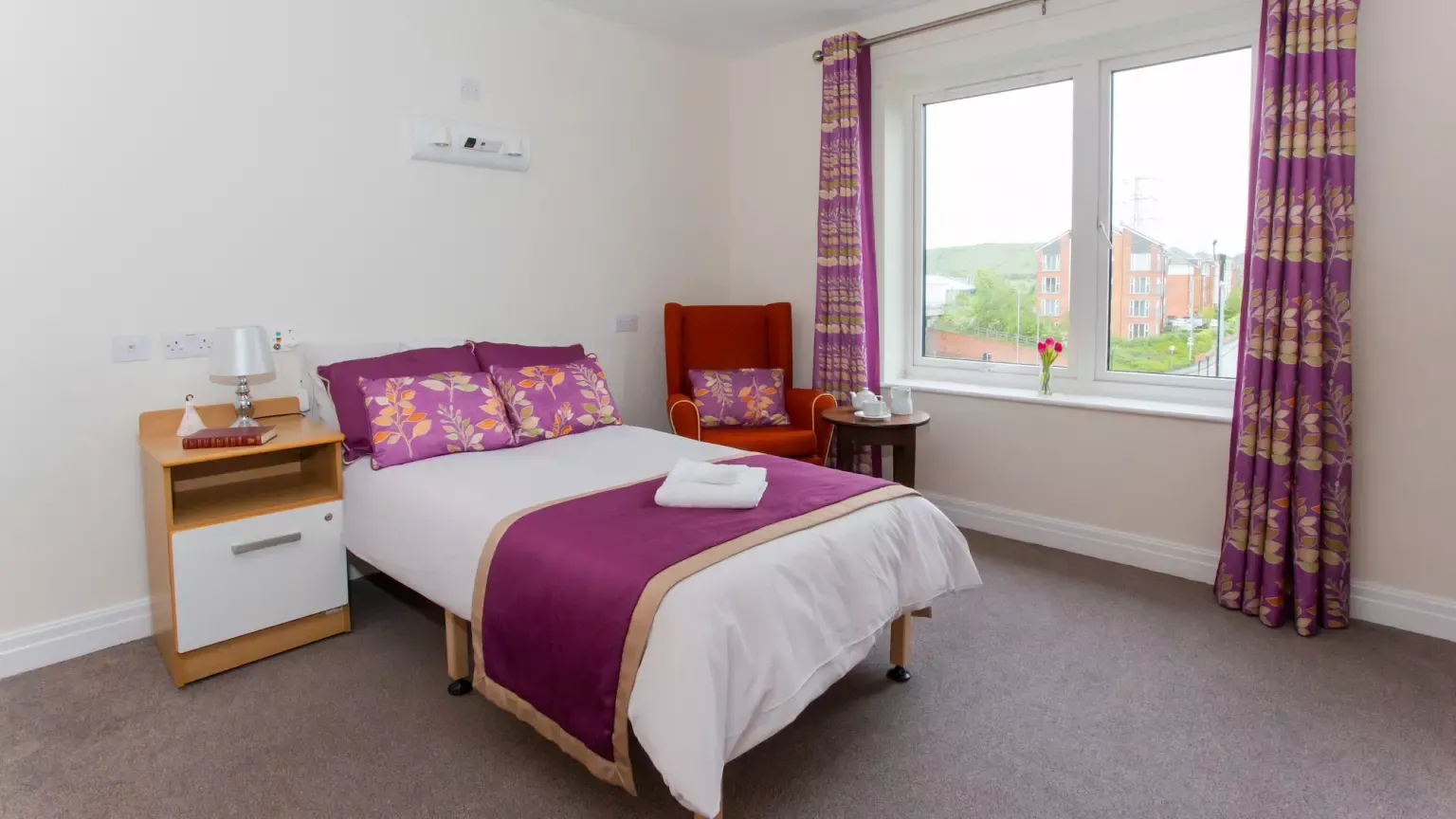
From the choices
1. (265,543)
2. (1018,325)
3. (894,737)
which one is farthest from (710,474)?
(1018,325)

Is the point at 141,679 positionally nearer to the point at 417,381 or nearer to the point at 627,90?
the point at 417,381

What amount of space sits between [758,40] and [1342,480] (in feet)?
11.2

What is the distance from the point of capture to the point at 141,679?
2.63 m

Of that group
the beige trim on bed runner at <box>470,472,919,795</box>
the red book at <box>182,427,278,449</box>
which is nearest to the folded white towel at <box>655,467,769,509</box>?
the beige trim on bed runner at <box>470,472,919,795</box>

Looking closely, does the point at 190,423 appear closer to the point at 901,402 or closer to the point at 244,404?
the point at 244,404

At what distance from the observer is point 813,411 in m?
4.11

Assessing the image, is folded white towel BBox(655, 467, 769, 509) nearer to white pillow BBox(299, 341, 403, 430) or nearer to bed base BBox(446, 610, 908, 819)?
bed base BBox(446, 610, 908, 819)

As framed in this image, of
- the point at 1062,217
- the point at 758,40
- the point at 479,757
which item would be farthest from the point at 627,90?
the point at 479,757

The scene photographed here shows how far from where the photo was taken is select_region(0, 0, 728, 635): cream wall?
2674 mm

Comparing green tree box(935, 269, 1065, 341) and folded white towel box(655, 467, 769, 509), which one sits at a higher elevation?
green tree box(935, 269, 1065, 341)


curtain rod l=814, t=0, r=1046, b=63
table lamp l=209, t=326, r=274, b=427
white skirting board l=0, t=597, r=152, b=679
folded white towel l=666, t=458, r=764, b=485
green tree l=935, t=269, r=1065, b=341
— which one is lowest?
white skirting board l=0, t=597, r=152, b=679

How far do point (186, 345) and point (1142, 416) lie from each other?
3.73 m

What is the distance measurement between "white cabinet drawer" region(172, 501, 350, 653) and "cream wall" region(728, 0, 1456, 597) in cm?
275

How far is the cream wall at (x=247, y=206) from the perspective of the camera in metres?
2.67
